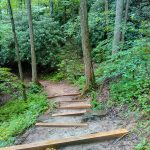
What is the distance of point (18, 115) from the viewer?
11.1 meters

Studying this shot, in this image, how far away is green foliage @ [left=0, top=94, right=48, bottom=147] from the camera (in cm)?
857

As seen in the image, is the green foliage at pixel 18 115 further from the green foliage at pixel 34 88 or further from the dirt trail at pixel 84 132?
the green foliage at pixel 34 88

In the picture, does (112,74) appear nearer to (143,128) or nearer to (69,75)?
(143,128)

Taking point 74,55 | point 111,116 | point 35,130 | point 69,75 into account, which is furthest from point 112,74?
point 74,55

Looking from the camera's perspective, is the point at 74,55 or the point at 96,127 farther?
the point at 74,55

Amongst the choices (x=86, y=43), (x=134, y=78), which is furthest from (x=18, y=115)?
(x=134, y=78)

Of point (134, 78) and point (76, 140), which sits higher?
point (134, 78)

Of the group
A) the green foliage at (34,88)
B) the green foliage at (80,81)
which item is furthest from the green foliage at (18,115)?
the green foliage at (80,81)

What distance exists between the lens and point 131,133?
6336 mm

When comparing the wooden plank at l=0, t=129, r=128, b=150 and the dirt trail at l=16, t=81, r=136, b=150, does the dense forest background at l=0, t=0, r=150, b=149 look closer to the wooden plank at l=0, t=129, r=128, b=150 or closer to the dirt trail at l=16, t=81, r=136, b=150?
the dirt trail at l=16, t=81, r=136, b=150

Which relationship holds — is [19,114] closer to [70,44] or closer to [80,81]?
[80,81]

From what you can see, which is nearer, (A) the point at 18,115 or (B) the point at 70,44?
(A) the point at 18,115

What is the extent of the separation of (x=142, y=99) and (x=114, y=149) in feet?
6.81

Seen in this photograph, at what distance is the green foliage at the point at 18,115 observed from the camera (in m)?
8.57
